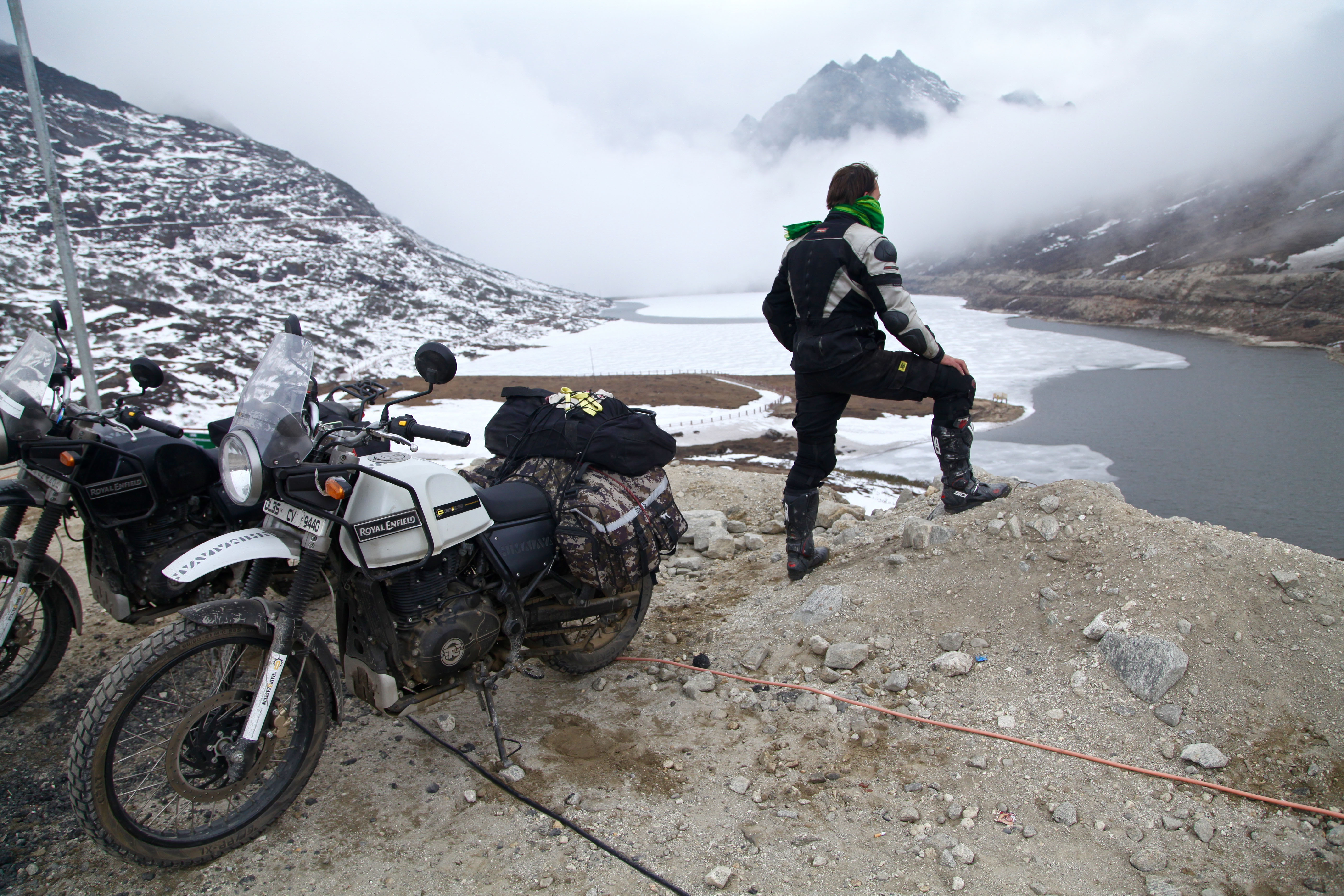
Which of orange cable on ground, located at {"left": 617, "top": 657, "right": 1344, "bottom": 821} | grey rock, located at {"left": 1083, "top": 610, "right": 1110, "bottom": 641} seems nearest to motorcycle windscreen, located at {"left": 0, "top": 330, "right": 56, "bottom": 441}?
orange cable on ground, located at {"left": 617, "top": 657, "right": 1344, "bottom": 821}

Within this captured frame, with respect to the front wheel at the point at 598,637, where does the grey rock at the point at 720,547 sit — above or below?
below

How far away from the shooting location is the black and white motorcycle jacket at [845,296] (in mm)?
3643

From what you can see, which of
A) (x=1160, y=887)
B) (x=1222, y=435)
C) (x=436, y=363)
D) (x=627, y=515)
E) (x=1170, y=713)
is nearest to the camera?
(x=1160, y=887)

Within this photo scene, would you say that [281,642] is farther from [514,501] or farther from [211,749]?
[514,501]

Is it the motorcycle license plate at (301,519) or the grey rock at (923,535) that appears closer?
the motorcycle license plate at (301,519)

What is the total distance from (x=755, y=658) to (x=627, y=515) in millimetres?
1045

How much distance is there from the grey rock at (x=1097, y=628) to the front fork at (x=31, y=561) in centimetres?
450

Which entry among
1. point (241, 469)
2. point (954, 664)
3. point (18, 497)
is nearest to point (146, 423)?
point (18, 497)

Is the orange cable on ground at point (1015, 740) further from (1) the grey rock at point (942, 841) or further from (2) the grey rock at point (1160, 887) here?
(1) the grey rock at point (942, 841)

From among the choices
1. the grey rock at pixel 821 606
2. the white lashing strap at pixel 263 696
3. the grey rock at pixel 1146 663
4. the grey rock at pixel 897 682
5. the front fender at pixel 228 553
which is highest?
the front fender at pixel 228 553

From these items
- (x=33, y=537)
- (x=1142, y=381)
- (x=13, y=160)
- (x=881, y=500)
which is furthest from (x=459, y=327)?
(x=33, y=537)

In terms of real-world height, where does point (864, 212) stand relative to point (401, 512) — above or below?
above

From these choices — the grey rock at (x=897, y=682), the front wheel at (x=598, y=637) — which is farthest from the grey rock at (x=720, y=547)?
the grey rock at (x=897, y=682)

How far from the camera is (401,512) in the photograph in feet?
7.80
